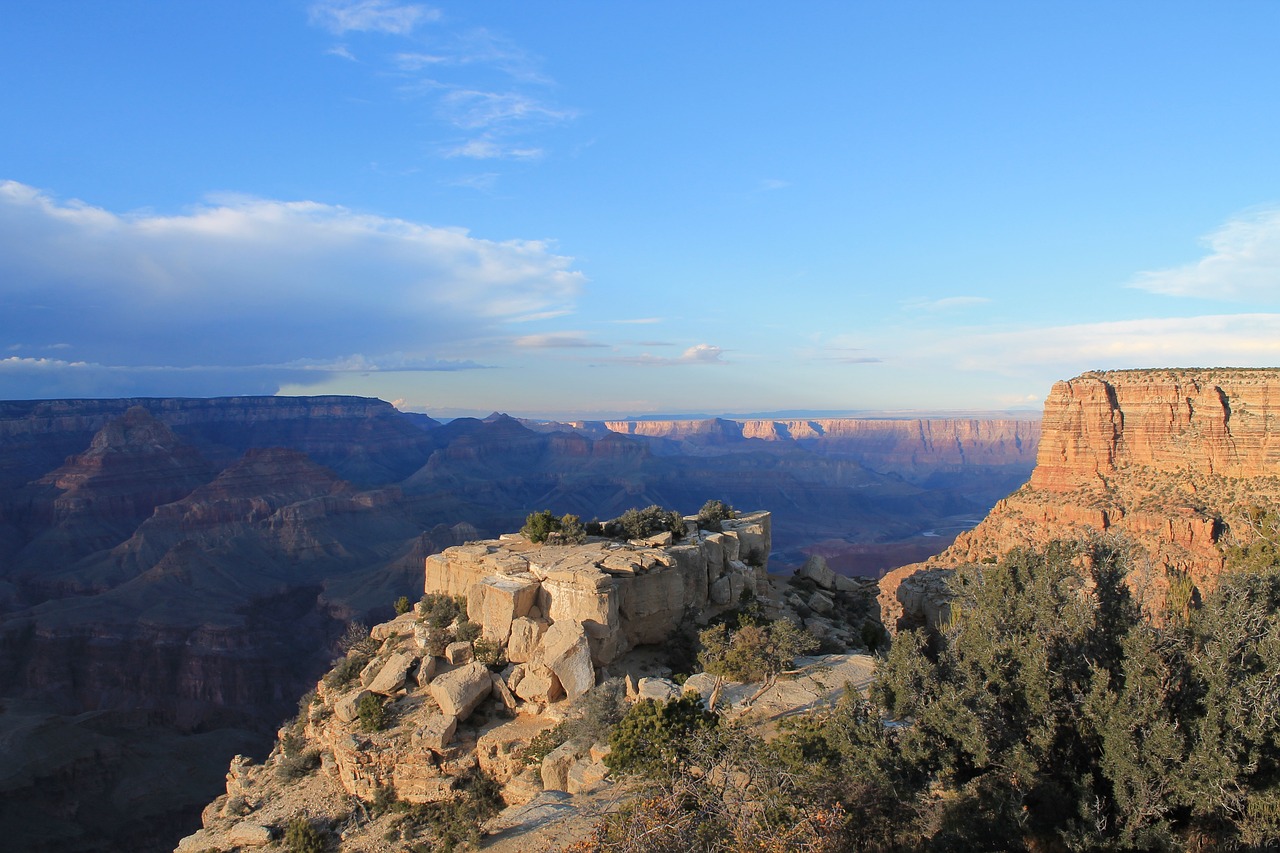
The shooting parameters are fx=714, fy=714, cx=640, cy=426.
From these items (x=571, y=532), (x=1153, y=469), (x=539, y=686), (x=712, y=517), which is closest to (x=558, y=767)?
(x=539, y=686)

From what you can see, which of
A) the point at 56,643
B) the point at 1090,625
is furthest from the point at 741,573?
the point at 56,643

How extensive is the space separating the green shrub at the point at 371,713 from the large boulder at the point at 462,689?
53.5 inches

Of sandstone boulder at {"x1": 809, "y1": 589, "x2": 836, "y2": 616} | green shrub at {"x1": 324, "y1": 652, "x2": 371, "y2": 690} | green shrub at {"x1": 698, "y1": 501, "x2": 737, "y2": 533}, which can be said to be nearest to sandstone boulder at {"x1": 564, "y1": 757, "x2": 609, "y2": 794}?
green shrub at {"x1": 324, "y1": 652, "x2": 371, "y2": 690}

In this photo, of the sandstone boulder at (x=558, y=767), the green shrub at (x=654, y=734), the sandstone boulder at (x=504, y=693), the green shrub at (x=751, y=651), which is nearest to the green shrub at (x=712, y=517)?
the green shrub at (x=751, y=651)

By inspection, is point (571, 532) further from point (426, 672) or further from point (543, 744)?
point (543, 744)

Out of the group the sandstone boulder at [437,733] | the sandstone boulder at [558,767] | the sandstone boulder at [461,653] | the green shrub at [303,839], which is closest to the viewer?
the sandstone boulder at [558,767]

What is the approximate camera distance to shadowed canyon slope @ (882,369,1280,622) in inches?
1692

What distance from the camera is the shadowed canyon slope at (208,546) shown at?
154 feet

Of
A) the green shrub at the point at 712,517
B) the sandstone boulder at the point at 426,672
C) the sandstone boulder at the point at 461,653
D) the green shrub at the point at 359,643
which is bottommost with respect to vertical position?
the green shrub at the point at 359,643

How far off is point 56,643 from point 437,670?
6824 centimetres

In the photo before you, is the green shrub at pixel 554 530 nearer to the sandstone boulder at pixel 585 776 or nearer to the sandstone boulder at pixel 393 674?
the sandstone boulder at pixel 393 674

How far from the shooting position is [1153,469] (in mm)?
50906

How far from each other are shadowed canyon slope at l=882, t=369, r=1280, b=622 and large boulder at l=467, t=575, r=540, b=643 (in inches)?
1118

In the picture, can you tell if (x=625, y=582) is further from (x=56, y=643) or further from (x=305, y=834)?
(x=56, y=643)
